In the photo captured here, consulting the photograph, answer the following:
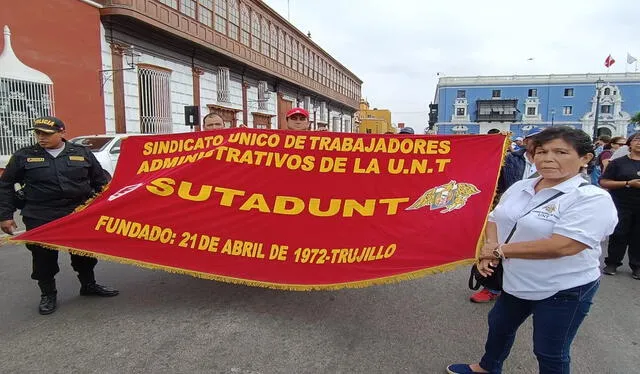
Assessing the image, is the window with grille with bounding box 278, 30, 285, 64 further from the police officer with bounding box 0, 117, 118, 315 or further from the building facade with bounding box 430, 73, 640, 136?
the building facade with bounding box 430, 73, 640, 136

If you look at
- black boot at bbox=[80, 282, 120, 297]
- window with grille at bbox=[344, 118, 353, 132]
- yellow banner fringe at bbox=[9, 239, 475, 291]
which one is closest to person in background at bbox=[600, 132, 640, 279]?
yellow banner fringe at bbox=[9, 239, 475, 291]

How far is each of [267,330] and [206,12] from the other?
735 inches

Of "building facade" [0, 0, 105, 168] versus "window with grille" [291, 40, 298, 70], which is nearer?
"building facade" [0, 0, 105, 168]

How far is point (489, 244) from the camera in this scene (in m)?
2.21

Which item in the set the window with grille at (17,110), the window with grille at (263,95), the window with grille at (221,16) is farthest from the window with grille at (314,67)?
the window with grille at (17,110)

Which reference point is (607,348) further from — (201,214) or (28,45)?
(28,45)

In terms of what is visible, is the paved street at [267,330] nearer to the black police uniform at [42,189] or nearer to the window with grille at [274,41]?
the black police uniform at [42,189]

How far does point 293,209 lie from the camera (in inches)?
135

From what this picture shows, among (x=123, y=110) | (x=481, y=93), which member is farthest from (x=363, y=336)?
(x=481, y=93)

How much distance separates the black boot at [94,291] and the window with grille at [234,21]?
18833 mm

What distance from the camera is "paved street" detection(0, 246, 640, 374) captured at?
9.14ft

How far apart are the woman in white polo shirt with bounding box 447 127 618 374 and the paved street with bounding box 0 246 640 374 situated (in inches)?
36.3

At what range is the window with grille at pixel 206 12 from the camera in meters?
18.2

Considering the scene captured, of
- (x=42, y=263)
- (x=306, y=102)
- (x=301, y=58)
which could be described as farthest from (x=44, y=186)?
(x=306, y=102)
